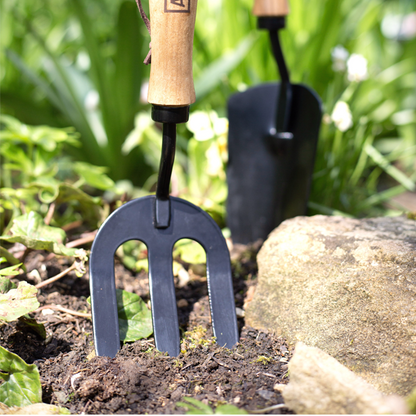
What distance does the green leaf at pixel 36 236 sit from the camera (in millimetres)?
825

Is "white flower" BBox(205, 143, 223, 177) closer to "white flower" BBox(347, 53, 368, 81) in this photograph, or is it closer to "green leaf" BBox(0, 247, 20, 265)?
"white flower" BBox(347, 53, 368, 81)

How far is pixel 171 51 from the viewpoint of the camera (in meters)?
0.68

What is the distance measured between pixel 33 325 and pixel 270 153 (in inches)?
31.7

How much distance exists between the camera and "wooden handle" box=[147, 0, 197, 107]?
662 mm

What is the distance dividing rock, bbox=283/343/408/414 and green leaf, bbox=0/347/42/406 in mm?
420

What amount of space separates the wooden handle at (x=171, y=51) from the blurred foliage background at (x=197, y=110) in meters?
0.47

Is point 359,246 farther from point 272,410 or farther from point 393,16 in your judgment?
point 393,16

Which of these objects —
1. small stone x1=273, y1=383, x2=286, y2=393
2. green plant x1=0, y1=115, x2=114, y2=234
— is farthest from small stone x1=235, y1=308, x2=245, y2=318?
green plant x1=0, y1=115, x2=114, y2=234

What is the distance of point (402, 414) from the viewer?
505 millimetres

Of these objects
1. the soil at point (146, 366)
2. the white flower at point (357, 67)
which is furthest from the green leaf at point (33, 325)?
the white flower at point (357, 67)

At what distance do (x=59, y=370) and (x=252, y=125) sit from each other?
34.0 inches

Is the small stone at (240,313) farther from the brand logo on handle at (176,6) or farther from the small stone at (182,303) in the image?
the brand logo on handle at (176,6)

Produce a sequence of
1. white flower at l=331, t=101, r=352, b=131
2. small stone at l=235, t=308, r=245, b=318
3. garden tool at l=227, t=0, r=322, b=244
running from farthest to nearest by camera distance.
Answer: white flower at l=331, t=101, r=352, b=131 < garden tool at l=227, t=0, r=322, b=244 < small stone at l=235, t=308, r=245, b=318

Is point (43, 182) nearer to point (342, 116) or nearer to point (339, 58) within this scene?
point (342, 116)
